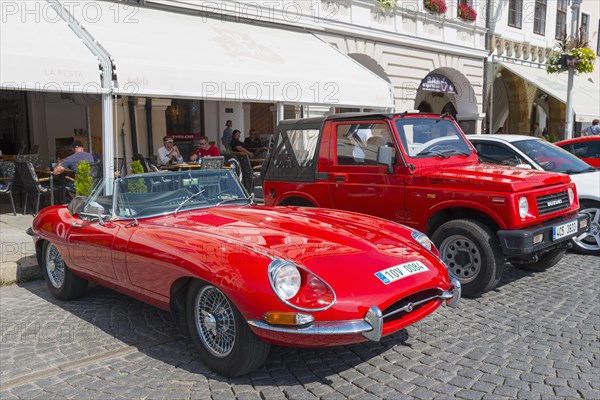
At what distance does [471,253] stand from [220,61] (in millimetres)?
6650

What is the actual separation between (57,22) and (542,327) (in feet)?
27.9

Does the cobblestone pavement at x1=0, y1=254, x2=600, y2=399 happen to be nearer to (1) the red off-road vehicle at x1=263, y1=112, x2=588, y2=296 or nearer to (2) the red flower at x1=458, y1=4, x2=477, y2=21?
(1) the red off-road vehicle at x1=263, y1=112, x2=588, y2=296

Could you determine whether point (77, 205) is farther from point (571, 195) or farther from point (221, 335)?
point (571, 195)

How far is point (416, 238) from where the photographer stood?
4340 mm

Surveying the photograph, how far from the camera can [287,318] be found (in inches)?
127

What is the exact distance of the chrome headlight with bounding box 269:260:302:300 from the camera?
3301 mm

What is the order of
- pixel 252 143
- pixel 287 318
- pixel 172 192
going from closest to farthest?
pixel 287 318
pixel 172 192
pixel 252 143

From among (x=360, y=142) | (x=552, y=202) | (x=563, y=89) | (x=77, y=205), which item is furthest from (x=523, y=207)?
(x=563, y=89)

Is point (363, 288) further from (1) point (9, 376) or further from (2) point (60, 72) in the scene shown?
(2) point (60, 72)

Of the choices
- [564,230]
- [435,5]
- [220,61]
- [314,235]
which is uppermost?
[435,5]

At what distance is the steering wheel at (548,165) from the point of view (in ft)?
23.8

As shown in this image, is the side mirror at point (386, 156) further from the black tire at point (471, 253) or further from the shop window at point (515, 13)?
the shop window at point (515, 13)

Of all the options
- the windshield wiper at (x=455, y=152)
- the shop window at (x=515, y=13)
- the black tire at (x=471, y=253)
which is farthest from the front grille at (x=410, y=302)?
the shop window at (x=515, y=13)

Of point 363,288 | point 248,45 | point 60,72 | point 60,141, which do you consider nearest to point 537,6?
point 248,45
